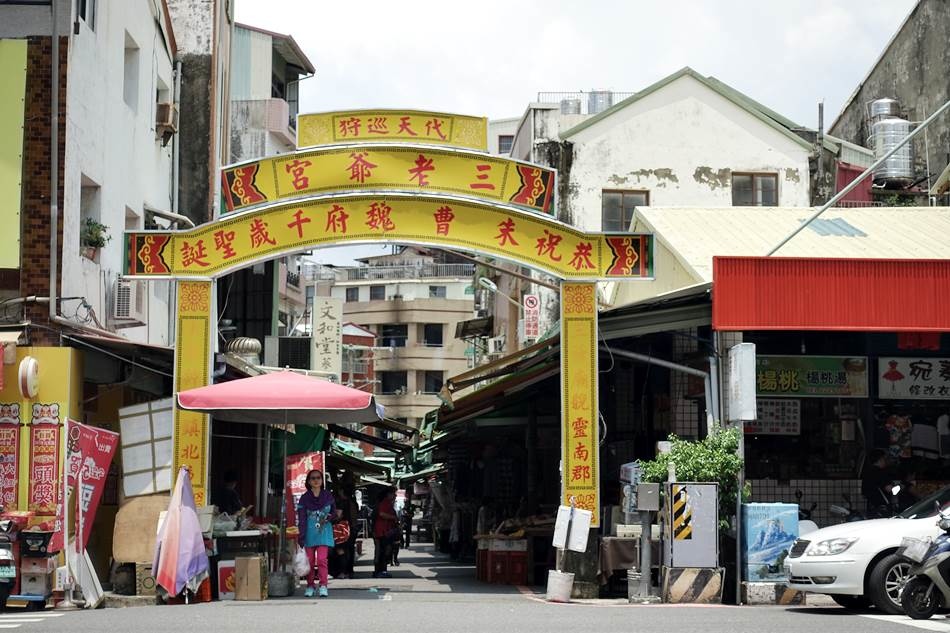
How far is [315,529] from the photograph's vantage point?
1773 cm

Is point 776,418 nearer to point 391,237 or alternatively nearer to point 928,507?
point 928,507

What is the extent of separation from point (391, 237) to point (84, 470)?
5.01 m

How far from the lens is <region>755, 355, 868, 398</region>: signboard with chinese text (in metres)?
19.8

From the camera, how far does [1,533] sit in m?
15.8

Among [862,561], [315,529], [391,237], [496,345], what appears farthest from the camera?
[496,345]

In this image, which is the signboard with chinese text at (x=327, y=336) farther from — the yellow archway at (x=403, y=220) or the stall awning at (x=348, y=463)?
the yellow archway at (x=403, y=220)

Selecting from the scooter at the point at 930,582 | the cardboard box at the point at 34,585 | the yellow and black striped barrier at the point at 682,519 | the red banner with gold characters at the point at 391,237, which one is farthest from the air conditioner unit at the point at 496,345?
the scooter at the point at 930,582

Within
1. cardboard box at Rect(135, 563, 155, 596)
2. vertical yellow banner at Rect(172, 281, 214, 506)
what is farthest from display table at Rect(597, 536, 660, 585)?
cardboard box at Rect(135, 563, 155, 596)

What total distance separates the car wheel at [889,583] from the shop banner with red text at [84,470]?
30.7 feet

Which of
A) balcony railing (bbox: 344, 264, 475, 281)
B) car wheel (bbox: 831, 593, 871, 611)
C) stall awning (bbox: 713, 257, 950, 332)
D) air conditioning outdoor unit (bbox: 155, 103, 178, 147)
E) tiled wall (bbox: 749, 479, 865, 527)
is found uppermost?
balcony railing (bbox: 344, 264, 475, 281)

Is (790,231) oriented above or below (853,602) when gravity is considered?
above

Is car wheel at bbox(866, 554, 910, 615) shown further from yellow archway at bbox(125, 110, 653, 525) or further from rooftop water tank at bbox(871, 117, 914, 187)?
rooftop water tank at bbox(871, 117, 914, 187)

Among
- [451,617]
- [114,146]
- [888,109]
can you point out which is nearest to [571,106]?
[888,109]

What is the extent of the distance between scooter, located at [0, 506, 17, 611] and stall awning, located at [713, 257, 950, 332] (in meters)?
9.12
